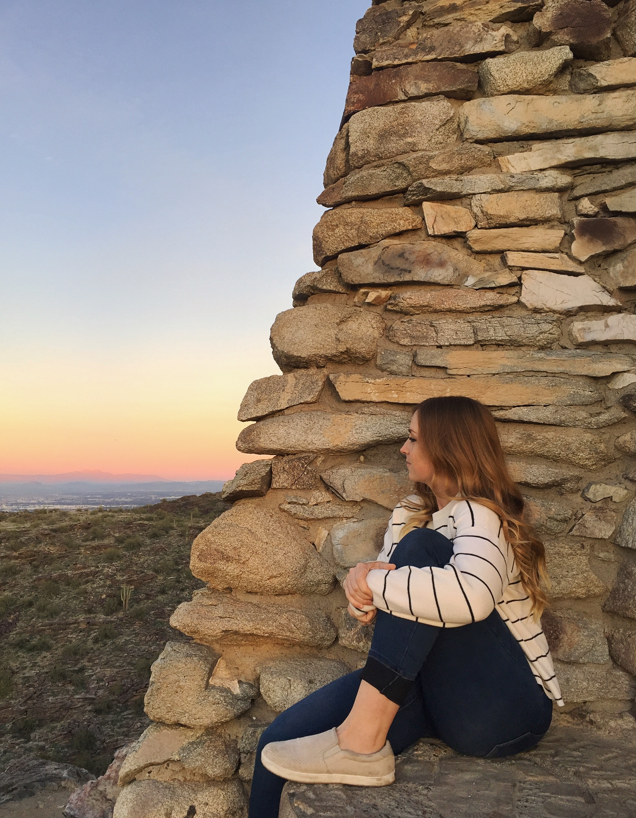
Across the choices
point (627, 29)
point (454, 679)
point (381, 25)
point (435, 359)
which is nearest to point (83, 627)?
point (435, 359)

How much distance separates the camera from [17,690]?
570 cm

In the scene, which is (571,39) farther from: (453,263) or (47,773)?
(47,773)

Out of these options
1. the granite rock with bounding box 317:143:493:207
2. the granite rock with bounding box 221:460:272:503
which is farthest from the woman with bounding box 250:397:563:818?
the granite rock with bounding box 317:143:493:207

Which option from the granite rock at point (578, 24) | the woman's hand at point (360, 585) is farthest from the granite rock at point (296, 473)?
the granite rock at point (578, 24)

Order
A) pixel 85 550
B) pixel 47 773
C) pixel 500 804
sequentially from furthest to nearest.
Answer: pixel 85 550 → pixel 47 773 → pixel 500 804

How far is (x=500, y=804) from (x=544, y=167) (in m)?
2.16

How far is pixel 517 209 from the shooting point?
2.32 m

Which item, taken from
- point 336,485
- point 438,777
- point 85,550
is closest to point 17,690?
point 85,550

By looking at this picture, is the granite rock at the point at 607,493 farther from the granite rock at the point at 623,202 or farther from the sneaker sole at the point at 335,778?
the sneaker sole at the point at 335,778

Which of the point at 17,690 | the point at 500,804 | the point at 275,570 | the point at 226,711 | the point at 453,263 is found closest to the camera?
the point at 500,804

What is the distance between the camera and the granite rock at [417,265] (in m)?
2.33

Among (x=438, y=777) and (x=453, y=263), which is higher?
(x=453, y=263)

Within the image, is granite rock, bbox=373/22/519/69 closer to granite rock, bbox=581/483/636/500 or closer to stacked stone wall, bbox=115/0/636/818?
stacked stone wall, bbox=115/0/636/818

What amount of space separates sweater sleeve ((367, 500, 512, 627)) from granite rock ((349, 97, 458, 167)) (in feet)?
5.58
